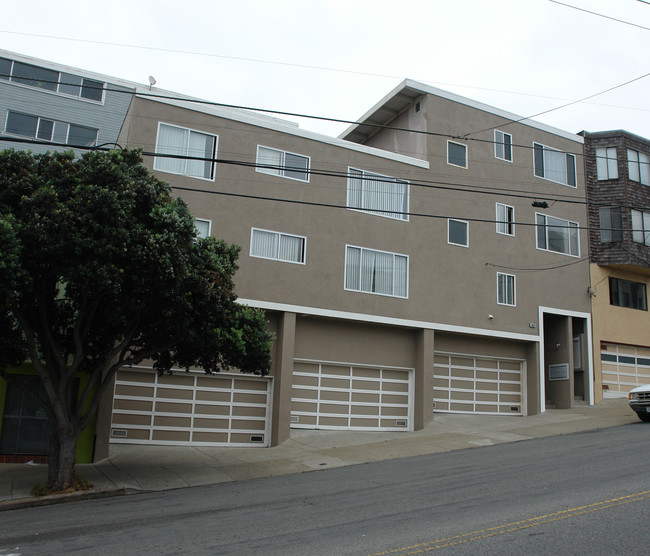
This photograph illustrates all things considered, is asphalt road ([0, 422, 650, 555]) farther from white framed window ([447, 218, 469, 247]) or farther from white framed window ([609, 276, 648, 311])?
white framed window ([609, 276, 648, 311])

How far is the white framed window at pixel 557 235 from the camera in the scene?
24.6 meters

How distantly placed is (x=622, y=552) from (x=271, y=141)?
15933mm

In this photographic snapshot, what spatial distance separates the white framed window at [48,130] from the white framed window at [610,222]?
74.4 feet

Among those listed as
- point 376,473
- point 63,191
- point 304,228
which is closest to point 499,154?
point 304,228

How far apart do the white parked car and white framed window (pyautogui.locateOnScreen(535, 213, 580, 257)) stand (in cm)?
781

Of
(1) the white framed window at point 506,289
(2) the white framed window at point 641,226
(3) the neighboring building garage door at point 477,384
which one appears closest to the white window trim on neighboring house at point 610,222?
(2) the white framed window at point 641,226

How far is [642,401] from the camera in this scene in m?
17.9

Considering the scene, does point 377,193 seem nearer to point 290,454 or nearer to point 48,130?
point 290,454

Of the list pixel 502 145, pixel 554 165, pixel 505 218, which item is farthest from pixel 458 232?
pixel 554 165

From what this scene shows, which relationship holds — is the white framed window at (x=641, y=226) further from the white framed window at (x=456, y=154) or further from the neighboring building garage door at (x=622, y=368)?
the white framed window at (x=456, y=154)

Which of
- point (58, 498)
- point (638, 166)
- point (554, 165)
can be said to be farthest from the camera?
point (638, 166)

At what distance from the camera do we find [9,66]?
88.2 feet

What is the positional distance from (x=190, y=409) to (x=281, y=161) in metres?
8.22

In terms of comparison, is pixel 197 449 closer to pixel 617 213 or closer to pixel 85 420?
pixel 85 420
